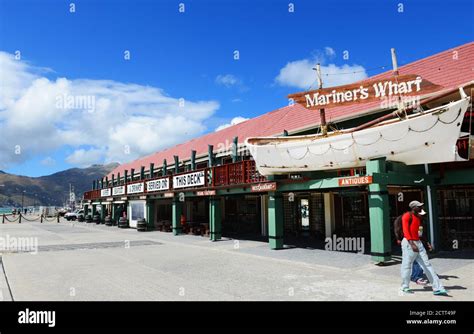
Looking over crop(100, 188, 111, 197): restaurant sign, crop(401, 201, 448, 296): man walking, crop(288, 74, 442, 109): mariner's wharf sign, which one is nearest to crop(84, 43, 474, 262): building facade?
crop(288, 74, 442, 109): mariner's wharf sign

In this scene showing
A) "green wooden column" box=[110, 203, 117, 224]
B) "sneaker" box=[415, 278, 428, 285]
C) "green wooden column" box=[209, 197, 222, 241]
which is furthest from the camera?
"green wooden column" box=[110, 203, 117, 224]

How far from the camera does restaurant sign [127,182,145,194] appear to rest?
27438 mm

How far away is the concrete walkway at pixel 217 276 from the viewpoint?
7.62m

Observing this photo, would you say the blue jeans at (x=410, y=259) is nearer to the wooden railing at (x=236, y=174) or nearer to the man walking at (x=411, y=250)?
the man walking at (x=411, y=250)

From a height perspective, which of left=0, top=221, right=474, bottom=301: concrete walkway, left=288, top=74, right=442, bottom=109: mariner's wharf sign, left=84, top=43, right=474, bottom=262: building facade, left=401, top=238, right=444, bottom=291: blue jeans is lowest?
left=0, top=221, right=474, bottom=301: concrete walkway

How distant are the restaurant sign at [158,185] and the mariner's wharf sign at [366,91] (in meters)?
12.3

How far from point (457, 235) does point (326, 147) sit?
5.53 m

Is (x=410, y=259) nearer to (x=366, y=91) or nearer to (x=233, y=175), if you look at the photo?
(x=366, y=91)

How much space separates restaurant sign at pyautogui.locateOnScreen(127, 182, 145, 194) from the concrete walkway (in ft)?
42.4

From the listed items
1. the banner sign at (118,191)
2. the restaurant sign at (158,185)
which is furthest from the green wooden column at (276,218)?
the banner sign at (118,191)

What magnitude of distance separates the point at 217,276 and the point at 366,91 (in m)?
6.94

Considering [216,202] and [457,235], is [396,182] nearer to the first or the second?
[457,235]

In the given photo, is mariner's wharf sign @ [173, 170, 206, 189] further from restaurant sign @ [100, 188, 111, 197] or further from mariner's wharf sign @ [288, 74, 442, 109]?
restaurant sign @ [100, 188, 111, 197]
